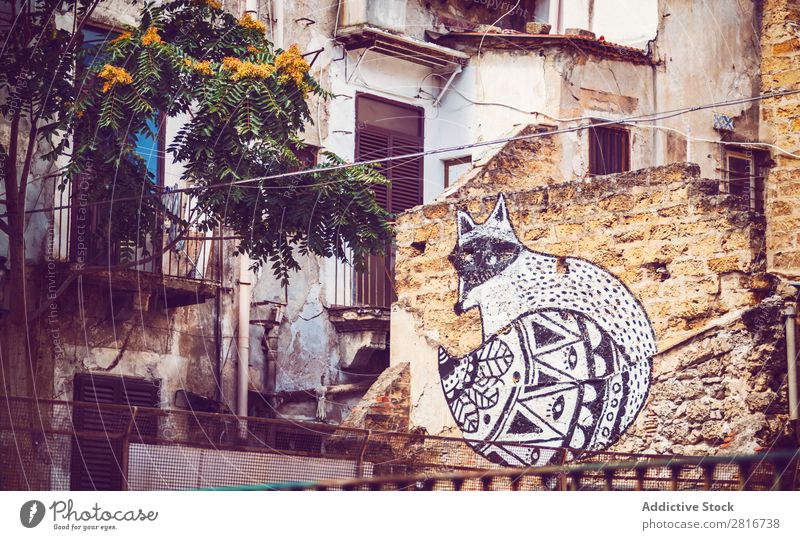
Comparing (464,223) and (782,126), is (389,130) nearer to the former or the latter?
Result: (464,223)

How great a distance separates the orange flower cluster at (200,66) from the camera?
1144 centimetres

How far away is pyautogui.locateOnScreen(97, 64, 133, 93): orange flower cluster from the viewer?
1109 centimetres

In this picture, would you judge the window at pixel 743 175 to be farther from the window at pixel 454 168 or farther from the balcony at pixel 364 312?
the balcony at pixel 364 312

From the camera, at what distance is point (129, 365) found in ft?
40.1

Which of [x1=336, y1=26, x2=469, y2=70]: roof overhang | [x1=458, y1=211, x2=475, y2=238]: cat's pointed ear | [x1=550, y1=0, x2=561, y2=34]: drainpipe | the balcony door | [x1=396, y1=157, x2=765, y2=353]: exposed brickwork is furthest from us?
[x1=550, y1=0, x2=561, y2=34]: drainpipe

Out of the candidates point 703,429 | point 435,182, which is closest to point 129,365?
point 435,182

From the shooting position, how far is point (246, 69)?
1142 centimetres

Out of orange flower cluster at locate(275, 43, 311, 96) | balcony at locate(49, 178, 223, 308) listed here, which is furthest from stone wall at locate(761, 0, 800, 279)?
balcony at locate(49, 178, 223, 308)

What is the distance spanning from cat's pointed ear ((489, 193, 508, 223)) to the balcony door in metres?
2.79

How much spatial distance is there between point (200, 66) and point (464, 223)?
7.07ft

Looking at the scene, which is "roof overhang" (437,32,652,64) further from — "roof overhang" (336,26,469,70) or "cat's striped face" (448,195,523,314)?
"cat's striped face" (448,195,523,314)

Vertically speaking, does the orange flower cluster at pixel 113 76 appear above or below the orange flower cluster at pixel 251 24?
below

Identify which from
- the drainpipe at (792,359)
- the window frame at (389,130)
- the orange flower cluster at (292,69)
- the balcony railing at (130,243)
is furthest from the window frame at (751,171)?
the balcony railing at (130,243)

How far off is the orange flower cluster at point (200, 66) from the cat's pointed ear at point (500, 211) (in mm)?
2229
